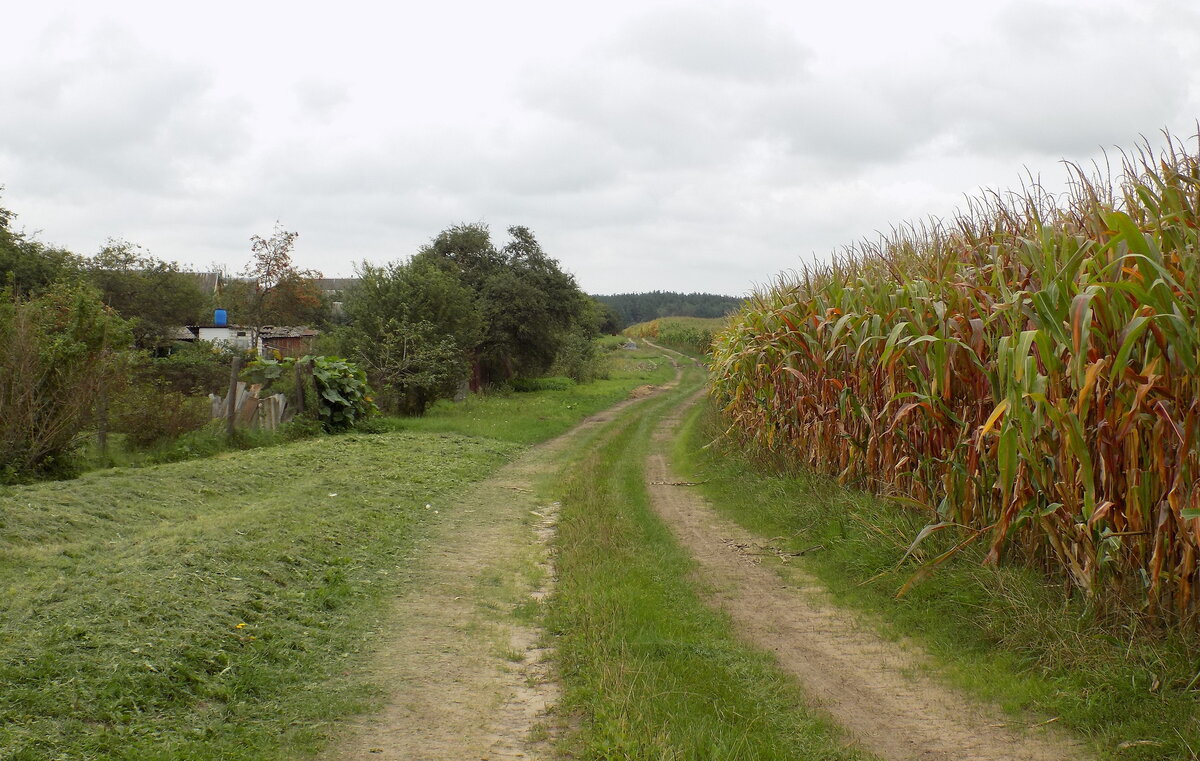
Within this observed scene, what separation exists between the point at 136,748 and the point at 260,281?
43708 millimetres

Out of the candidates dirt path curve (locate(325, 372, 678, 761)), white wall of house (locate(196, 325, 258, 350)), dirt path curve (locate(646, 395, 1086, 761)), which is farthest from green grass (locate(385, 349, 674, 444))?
white wall of house (locate(196, 325, 258, 350))

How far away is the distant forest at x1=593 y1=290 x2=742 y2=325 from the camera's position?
160625mm

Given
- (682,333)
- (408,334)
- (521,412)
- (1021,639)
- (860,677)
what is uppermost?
(682,333)

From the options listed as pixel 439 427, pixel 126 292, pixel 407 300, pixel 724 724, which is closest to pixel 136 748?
pixel 724 724

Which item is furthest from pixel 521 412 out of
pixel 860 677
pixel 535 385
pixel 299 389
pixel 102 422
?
pixel 860 677

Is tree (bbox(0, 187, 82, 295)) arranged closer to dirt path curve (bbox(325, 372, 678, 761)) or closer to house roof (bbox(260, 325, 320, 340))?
house roof (bbox(260, 325, 320, 340))

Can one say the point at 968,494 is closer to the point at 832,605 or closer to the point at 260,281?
the point at 832,605

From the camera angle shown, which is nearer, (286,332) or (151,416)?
(151,416)

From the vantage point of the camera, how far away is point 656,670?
5090 millimetres

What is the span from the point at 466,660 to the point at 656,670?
1.20 m

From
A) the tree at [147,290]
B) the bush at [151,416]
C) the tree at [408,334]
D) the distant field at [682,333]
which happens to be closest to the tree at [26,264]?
the tree at [147,290]

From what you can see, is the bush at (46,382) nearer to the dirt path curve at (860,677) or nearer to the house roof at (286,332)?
the dirt path curve at (860,677)

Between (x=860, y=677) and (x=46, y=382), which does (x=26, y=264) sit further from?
(x=860, y=677)

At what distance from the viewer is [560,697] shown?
4.84 meters
